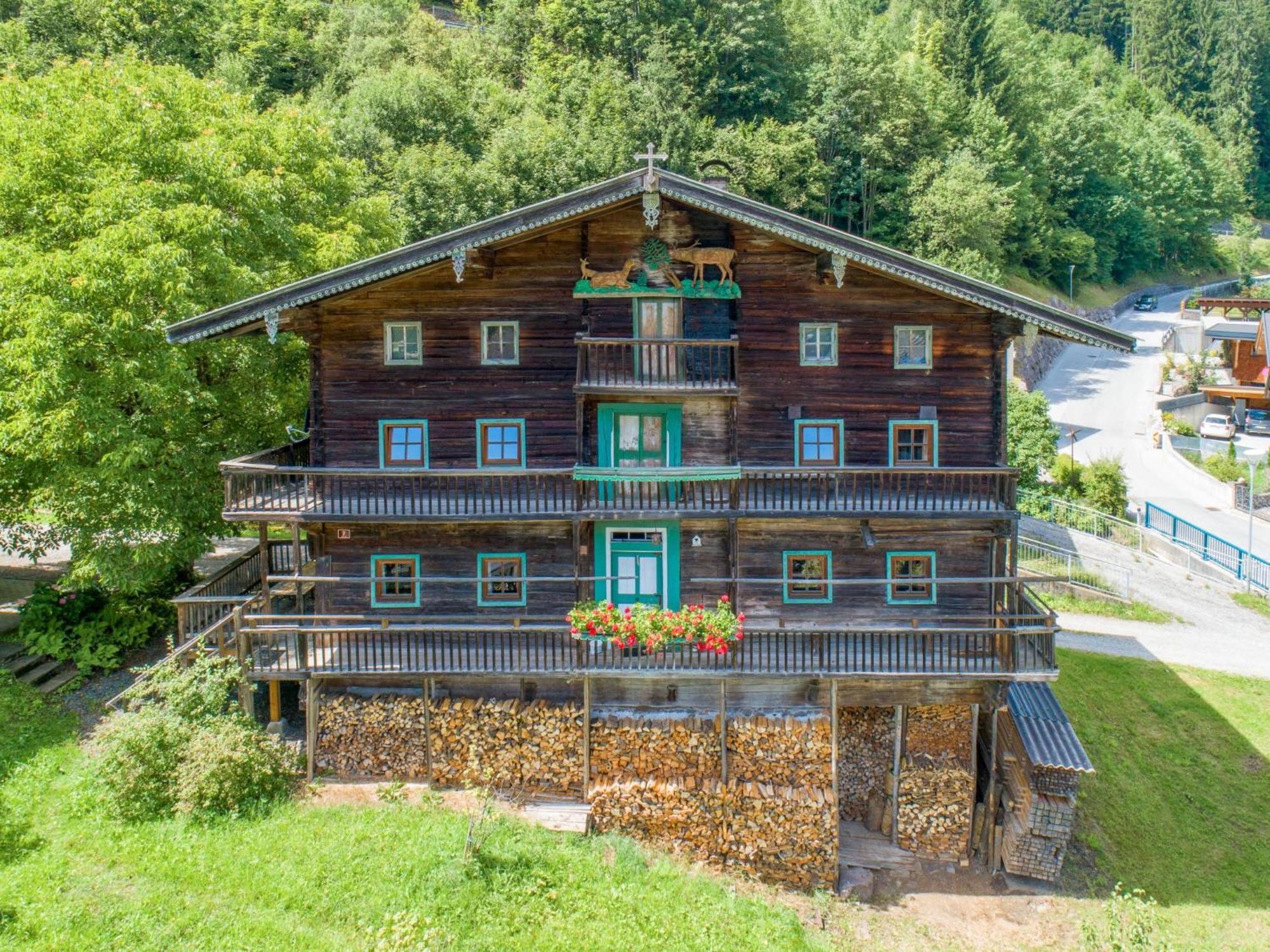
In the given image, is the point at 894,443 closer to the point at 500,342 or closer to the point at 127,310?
Result: the point at 500,342

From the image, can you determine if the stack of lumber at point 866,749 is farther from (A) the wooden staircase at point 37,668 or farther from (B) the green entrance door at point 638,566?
(A) the wooden staircase at point 37,668

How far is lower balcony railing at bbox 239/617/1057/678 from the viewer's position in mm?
19234

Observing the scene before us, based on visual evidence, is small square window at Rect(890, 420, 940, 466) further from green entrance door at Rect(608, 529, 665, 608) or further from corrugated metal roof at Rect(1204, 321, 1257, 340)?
corrugated metal roof at Rect(1204, 321, 1257, 340)

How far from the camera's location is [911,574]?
68.2 feet

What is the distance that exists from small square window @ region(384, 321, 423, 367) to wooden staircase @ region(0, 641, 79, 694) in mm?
11823

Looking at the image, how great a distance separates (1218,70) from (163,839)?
136 meters

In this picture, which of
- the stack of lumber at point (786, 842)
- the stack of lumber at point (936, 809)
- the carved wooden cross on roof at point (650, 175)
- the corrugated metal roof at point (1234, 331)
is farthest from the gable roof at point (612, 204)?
the corrugated metal roof at point (1234, 331)

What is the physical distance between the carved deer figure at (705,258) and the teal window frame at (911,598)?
23.4 ft

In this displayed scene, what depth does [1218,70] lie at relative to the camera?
111812 millimetres

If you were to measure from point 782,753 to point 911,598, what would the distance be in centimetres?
449

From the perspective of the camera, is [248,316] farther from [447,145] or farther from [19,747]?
[447,145]

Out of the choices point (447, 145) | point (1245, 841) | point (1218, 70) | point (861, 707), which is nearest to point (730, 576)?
point (861, 707)

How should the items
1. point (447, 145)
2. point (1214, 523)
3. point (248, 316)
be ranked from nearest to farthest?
point (248, 316) < point (1214, 523) < point (447, 145)

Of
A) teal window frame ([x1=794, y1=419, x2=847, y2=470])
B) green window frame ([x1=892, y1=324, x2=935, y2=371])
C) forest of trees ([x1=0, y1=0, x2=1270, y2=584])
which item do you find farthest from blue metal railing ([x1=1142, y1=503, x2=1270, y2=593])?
teal window frame ([x1=794, y1=419, x2=847, y2=470])
